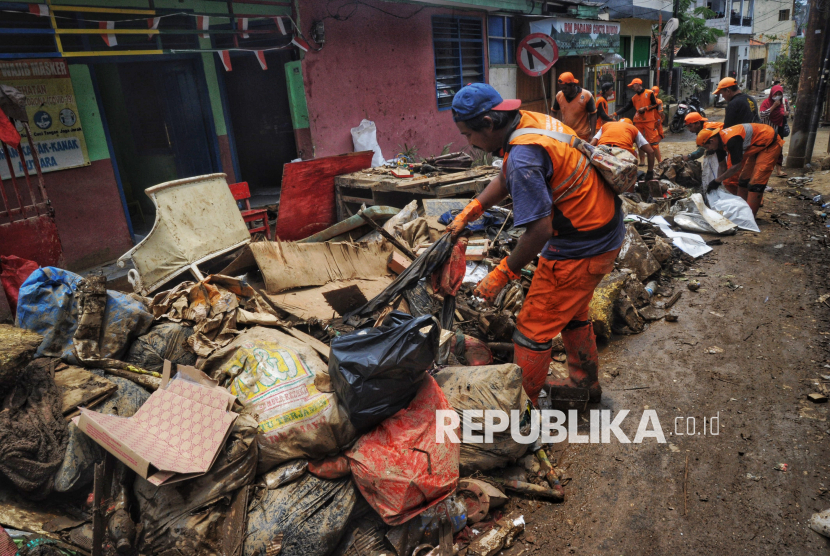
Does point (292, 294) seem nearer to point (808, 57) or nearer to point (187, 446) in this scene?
point (187, 446)

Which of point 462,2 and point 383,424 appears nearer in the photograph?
point 383,424

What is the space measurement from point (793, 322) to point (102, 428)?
4740 millimetres

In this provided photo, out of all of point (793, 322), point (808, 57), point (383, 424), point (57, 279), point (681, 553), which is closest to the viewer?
point (681, 553)

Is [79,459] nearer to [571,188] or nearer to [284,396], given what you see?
[284,396]

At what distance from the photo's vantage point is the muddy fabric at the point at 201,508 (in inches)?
85.0

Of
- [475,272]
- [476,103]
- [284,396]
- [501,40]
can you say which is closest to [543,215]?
[476,103]

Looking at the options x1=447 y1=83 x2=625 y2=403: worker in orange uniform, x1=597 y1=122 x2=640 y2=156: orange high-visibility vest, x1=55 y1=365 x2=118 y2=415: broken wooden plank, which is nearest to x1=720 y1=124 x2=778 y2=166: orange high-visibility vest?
→ x1=597 y1=122 x2=640 y2=156: orange high-visibility vest

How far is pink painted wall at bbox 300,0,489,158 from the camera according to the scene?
7.23 meters

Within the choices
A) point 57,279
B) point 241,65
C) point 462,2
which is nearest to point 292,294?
point 57,279

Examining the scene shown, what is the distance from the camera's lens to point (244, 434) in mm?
2311

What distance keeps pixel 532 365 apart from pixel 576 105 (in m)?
6.49

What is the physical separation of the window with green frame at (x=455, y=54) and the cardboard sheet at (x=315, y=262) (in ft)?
19.8

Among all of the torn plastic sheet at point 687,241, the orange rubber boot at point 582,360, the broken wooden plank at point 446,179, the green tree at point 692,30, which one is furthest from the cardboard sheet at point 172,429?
the green tree at point 692,30

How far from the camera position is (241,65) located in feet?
24.7
